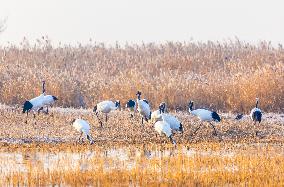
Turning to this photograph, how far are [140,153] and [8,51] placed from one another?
17249 millimetres

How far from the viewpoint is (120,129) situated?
16.4 m

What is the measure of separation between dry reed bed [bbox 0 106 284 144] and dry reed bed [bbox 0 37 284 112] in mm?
1140

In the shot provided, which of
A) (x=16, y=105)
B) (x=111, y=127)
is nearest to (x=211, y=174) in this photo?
(x=111, y=127)

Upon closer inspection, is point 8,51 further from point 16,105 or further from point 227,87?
point 227,87

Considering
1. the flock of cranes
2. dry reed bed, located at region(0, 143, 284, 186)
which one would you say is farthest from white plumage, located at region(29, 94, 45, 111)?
dry reed bed, located at region(0, 143, 284, 186)

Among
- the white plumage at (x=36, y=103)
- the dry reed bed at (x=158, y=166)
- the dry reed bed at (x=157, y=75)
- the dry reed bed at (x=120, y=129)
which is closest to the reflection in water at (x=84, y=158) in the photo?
the dry reed bed at (x=158, y=166)

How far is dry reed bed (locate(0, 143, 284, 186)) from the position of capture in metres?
10.2

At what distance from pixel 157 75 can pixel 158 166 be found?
13101mm

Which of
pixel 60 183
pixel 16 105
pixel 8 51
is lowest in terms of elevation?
pixel 60 183

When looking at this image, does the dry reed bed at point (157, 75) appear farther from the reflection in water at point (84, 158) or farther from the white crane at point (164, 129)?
the reflection in water at point (84, 158)

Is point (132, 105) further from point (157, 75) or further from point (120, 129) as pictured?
point (157, 75)

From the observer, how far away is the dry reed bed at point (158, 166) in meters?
10.2

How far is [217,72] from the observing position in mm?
24000

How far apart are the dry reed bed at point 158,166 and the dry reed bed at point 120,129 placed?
1.13m
